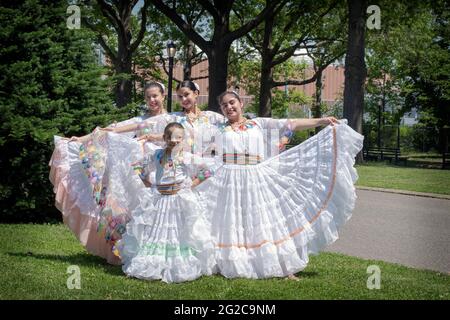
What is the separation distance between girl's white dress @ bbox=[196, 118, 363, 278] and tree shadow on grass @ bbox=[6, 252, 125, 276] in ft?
4.13

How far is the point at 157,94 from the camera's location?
7.90m

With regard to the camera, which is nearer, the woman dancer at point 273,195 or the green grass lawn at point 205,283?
the green grass lawn at point 205,283

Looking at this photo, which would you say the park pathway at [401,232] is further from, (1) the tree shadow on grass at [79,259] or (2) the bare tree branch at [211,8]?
(2) the bare tree branch at [211,8]

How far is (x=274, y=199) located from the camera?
23.0 feet

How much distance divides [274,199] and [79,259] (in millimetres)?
2520

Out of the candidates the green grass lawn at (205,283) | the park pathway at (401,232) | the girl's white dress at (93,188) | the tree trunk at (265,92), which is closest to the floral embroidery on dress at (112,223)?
the girl's white dress at (93,188)

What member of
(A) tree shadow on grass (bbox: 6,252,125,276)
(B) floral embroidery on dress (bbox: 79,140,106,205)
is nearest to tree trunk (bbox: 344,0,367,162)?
(B) floral embroidery on dress (bbox: 79,140,106,205)

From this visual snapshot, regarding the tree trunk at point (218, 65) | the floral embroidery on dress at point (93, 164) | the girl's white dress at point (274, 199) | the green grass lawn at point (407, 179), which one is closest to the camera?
the girl's white dress at point (274, 199)

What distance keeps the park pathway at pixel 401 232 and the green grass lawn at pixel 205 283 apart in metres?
0.88

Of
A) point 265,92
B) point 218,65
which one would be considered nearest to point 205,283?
point 218,65

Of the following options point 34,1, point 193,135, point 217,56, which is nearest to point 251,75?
point 217,56

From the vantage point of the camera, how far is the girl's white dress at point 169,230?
21.5 ft

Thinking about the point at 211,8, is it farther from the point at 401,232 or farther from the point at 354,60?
the point at 401,232

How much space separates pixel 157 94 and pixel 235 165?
59.6 inches
